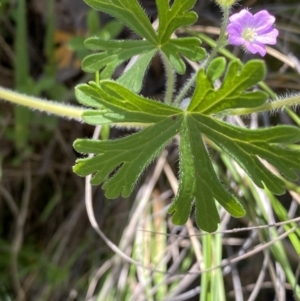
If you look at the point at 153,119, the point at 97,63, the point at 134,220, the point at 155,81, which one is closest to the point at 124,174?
the point at 153,119

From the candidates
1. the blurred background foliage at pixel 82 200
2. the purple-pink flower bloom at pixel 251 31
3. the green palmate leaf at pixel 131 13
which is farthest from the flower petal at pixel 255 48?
the blurred background foliage at pixel 82 200

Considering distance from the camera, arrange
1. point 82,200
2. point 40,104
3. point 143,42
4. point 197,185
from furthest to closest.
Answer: point 82,200, point 40,104, point 143,42, point 197,185

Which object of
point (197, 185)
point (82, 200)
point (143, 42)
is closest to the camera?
point (197, 185)

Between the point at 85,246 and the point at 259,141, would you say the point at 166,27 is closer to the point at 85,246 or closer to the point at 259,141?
the point at 259,141

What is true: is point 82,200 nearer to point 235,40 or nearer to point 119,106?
point 119,106

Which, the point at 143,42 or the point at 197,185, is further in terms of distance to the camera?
the point at 143,42

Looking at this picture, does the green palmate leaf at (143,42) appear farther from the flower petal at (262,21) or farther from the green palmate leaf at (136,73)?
the flower petal at (262,21)

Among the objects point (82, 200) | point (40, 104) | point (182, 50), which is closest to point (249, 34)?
point (182, 50)
